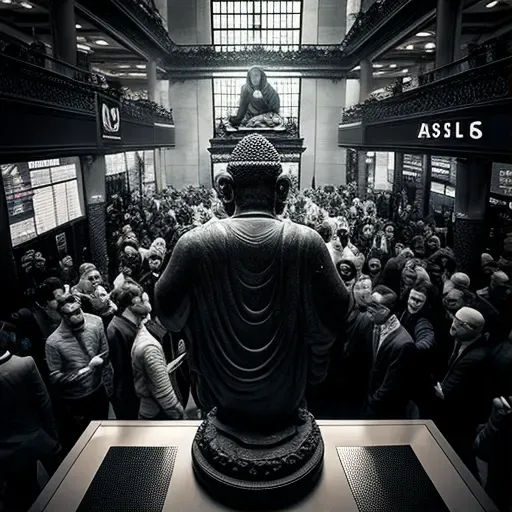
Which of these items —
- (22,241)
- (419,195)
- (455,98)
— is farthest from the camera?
(419,195)

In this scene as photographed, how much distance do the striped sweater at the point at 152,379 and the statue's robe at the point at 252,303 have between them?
0.79 metres

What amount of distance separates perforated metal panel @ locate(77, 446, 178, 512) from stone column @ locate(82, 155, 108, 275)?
750 centimetres

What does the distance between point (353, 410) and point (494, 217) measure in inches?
276

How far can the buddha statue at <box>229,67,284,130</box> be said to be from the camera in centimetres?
1766

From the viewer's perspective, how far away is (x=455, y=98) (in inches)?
273

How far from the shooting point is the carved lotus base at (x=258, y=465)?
2.22 metres

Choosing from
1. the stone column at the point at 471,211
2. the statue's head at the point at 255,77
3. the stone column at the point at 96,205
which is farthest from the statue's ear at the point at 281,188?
the statue's head at the point at 255,77

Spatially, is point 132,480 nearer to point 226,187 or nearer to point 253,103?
point 226,187

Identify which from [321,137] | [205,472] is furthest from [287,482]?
[321,137]

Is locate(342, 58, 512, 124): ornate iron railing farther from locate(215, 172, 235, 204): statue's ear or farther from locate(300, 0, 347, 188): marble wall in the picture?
locate(300, 0, 347, 188): marble wall

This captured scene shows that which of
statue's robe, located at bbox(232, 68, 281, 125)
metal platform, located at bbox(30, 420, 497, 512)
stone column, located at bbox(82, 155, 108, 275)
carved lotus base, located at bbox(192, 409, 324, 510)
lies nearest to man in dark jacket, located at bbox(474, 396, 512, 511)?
metal platform, located at bbox(30, 420, 497, 512)

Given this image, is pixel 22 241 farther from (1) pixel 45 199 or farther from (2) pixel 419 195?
(2) pixel 419 195

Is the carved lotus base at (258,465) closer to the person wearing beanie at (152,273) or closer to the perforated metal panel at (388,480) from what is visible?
the perforated metal panel at (388,480)

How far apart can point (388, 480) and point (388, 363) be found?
0.91m
